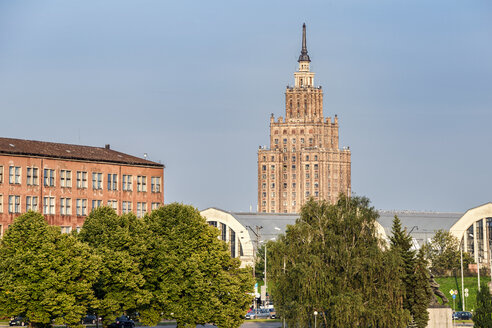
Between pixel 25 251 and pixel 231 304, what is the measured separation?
2257cm

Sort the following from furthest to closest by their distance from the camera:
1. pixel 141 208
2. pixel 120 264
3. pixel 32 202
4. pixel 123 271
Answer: pixel 141 208 → pixel 32 202 → pixel 123 271 → pixel 120 264

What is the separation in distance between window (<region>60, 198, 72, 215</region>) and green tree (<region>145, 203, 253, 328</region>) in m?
38.6

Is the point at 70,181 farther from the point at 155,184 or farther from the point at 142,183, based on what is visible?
the point at 155,184

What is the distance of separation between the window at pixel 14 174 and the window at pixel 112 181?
674 inches

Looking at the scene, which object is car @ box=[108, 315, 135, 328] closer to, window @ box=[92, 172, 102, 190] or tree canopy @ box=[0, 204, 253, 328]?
tree canopy @ box=[0, 204, 253, 328]

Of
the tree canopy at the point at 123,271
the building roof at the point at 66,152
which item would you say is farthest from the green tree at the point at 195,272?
the building roof at the point at 66,152

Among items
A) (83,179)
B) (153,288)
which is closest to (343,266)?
(153,288)

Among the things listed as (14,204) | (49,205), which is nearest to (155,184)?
(49,205)

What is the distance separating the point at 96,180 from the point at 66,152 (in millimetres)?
6388

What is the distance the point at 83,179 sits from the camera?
16062cm

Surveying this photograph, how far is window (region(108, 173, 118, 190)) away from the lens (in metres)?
164

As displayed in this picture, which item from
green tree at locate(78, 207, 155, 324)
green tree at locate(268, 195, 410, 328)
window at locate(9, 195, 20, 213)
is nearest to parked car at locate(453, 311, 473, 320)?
green tree at locate(268, 195, 410, 328)

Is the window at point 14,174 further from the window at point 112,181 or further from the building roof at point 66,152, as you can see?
the window at point 112,181

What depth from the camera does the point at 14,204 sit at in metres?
150
